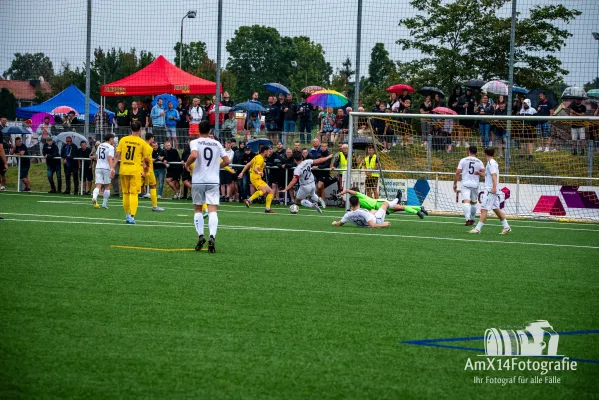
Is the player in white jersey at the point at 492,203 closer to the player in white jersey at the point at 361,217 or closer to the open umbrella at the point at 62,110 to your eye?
the player in white jersey at the point at 361,217

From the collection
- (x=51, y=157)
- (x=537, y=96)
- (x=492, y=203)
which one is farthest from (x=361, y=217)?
(x=51, y=157)

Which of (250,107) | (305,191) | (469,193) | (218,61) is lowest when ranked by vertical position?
(305,191)

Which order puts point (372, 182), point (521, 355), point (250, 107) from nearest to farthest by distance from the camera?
1. point (521, 355)
2. point (372, 182)
3. point (250, 107)

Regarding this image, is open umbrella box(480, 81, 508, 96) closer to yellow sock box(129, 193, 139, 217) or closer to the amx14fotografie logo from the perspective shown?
yellow sock box(129, 193, 139, 217)

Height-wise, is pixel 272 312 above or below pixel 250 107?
below

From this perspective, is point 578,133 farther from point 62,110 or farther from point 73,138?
point 62,110

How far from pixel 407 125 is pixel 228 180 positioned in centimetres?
678

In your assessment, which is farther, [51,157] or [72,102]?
[72,102]

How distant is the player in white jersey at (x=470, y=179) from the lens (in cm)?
1909

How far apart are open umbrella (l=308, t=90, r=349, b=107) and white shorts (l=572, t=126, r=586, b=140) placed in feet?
A: 28.5

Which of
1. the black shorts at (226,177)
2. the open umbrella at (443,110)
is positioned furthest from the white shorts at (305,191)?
the open umbrella at (443,110)

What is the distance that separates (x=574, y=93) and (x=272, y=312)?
19627 millimetres

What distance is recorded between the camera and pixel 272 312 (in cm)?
738

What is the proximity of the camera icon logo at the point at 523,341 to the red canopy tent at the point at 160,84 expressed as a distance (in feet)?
78.5
